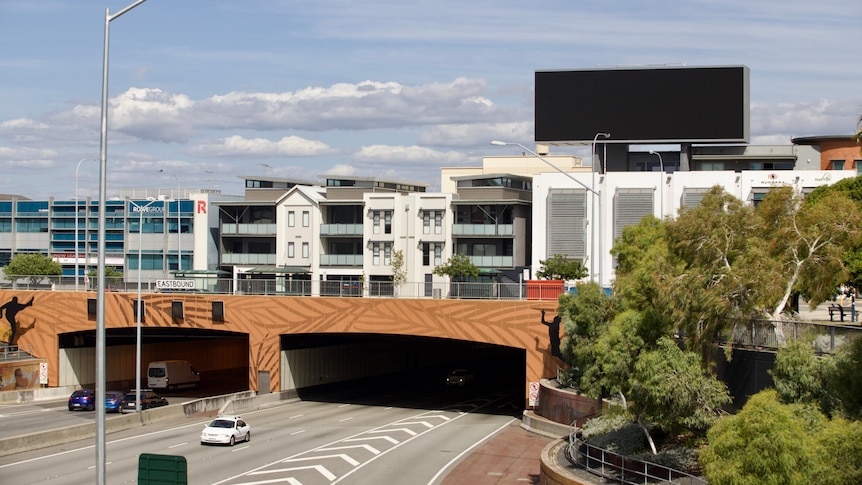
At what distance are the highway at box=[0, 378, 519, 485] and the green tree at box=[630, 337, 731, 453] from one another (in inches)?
467

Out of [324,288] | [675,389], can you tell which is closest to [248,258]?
[324,288]

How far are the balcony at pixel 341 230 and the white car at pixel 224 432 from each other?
4465cm

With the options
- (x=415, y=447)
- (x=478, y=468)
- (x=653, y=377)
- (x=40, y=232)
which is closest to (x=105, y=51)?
(x=653, y=377)

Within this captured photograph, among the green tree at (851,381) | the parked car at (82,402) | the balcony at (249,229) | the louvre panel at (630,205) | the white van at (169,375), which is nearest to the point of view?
the green tree at (851,381)

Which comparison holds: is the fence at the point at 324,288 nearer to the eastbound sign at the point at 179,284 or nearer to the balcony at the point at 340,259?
the eastbound sign at the point at 179,284

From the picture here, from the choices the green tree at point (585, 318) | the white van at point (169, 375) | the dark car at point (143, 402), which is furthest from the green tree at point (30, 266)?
the green tree at point (585, 318)

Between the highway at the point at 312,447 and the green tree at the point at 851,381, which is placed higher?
the green tree at the point at 851,381

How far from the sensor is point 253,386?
63.1 m

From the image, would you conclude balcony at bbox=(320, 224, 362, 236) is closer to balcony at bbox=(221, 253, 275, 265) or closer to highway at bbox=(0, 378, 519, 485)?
balcony at bbox=(221, 253, 275, 265)

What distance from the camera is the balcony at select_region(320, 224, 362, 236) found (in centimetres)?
9131

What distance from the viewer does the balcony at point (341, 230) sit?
91.3 m

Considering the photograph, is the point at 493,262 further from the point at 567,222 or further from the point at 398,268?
the point at 567,222

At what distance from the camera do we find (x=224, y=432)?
1825 inches

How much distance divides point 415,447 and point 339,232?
156ft
